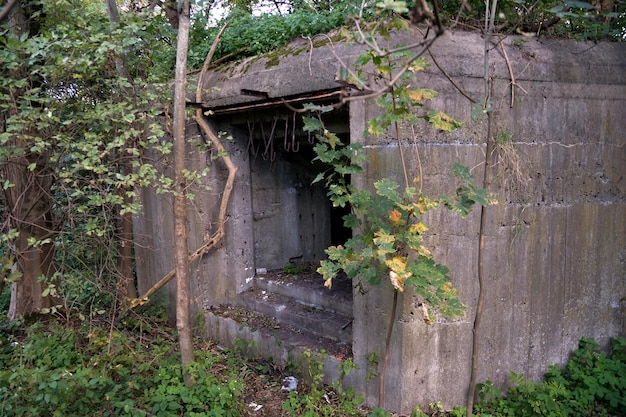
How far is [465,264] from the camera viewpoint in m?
3.59

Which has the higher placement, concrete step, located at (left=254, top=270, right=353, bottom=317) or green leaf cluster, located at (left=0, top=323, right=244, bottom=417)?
concrete step, located at (left=254, top=270, right=353, bottom=317)

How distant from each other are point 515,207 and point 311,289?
6.97 feet

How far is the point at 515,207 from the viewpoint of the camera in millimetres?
3719

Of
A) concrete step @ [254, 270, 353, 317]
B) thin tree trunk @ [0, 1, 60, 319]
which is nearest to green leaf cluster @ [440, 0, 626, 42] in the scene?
concrete step @ [254, 270, 353, 317]

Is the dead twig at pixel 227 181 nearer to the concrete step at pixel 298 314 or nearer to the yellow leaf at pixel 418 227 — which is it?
the concrete step at pixel 298 314

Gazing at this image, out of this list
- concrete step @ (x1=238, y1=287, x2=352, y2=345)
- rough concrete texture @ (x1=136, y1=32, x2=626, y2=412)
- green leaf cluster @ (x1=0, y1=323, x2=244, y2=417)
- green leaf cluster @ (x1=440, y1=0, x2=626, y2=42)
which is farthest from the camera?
concrete step @ (x1=238, y1=287, x2=352, y2=345)

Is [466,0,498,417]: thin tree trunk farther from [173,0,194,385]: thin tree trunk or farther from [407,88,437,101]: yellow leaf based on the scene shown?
[173,0,194,385]: thin tree trunk

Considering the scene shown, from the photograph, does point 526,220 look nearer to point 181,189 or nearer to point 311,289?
point 311,289

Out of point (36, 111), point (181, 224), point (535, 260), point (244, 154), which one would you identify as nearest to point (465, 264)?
point (535, 260)

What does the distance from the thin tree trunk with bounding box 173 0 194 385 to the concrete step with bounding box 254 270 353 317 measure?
1384 millimetres

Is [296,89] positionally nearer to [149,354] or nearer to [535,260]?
[535,260]

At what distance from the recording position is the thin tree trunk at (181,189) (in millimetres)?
3533

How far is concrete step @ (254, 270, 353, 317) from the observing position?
4535mm

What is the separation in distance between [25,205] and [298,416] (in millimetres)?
3358
